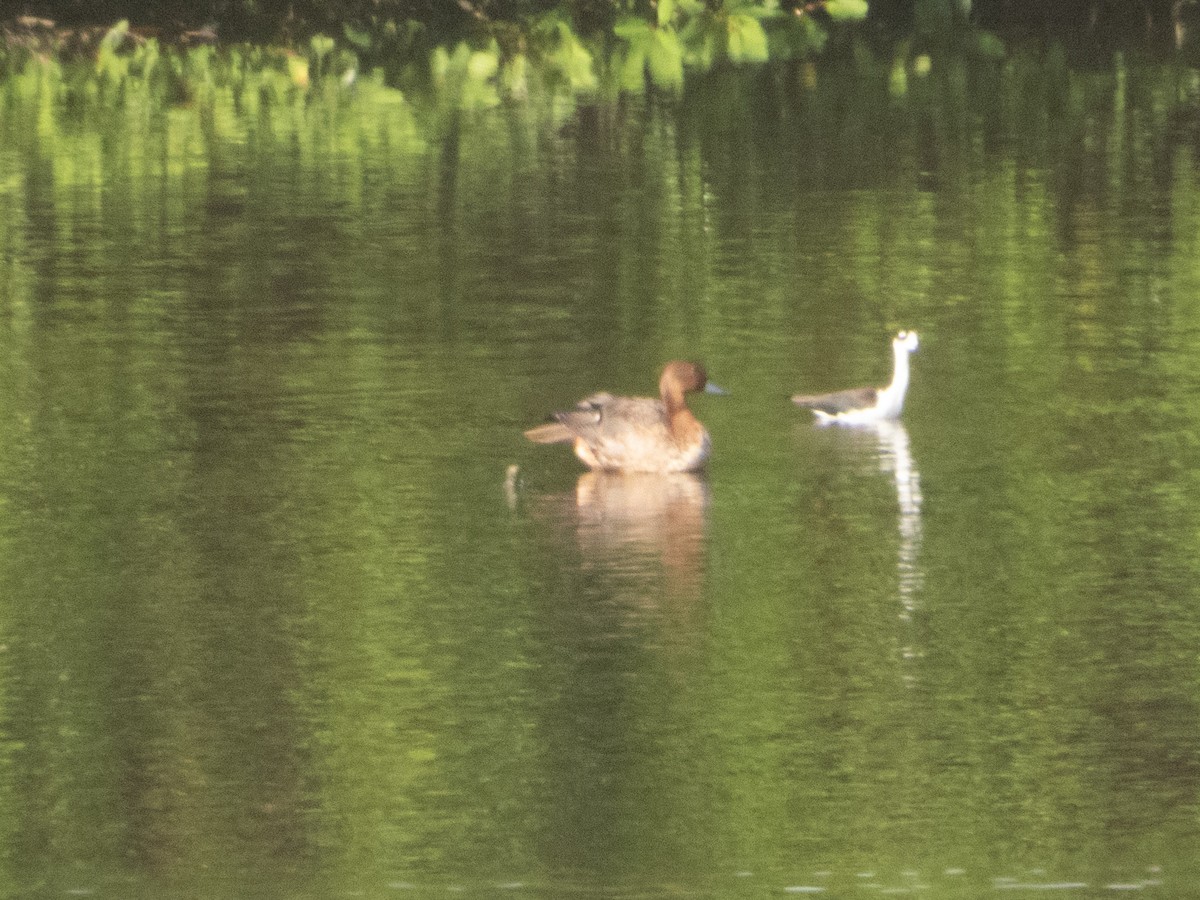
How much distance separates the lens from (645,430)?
12.8m

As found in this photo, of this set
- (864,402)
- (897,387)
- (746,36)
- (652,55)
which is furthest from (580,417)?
(652,55)

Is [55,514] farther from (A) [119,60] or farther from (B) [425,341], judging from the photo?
(A) [119,60]

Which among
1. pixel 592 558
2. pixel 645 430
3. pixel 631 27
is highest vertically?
pixel 631 27

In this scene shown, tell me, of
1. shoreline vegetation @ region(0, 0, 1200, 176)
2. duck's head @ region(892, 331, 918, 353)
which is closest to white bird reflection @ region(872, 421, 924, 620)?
duck's head @ region(892, 331, 918, 353)

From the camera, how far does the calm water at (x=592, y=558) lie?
812 cm

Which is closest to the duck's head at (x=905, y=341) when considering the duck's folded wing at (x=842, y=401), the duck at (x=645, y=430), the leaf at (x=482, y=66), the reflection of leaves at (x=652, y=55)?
the duck's folded wing at (x=842, y=401)

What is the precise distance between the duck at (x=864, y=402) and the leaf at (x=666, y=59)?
19.6m

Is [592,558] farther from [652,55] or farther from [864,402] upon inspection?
[652,55]

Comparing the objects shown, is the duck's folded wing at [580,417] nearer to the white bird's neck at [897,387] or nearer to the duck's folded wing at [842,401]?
the duck's folded wing at [842,401]

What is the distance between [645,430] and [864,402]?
136cm

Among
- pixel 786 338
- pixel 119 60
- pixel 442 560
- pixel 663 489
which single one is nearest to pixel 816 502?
pixel 663 489

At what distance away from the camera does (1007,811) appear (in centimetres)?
820

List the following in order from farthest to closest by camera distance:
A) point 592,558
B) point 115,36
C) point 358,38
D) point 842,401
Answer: point 358,38 < point 115,36 < point 842,401 < point 592,558

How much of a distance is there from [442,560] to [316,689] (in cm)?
178
